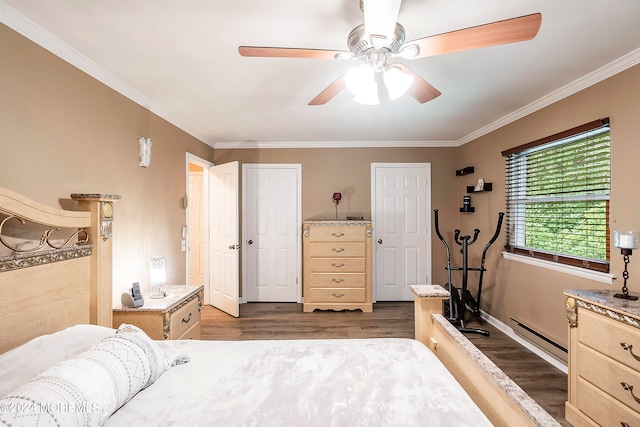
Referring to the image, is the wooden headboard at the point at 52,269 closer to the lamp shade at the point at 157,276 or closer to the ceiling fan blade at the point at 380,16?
the lamp shade at the point at 157,276

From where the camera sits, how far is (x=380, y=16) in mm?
1062

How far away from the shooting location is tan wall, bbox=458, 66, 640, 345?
6.20 ft

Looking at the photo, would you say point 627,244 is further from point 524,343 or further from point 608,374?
point 524,343

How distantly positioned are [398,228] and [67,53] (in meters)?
3.92

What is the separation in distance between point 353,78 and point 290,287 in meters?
3.44

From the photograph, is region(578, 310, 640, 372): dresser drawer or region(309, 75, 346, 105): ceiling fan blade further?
region(309, 75, 346, 105): ceiling fan blade

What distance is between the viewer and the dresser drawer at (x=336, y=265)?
380 cm

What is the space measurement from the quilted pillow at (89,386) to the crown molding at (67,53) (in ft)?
5.40

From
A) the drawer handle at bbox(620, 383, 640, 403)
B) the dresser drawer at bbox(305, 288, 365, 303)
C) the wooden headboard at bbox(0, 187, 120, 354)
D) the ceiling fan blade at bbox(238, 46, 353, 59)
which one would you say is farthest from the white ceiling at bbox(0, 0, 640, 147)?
the dresser drawer at bbox(305, 288, 365, 303)

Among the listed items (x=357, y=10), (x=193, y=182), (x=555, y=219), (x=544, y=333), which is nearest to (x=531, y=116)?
(x=555, y=219)

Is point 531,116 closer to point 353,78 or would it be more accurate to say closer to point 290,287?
point 353,78

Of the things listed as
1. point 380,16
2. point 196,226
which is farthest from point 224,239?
point 380,16

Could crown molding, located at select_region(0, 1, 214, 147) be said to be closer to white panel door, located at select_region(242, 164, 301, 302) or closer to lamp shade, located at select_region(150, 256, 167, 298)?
lamp shade, located at select_region(150, 256, 167, 298)

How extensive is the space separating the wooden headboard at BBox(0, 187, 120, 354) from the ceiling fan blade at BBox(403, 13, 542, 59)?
→ 193 centimetres
